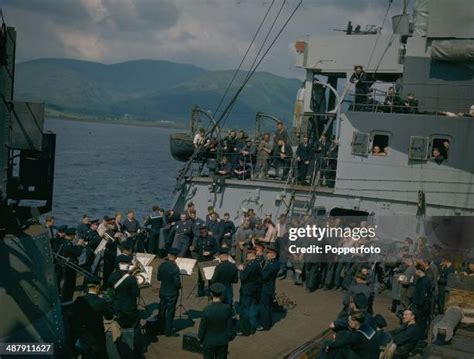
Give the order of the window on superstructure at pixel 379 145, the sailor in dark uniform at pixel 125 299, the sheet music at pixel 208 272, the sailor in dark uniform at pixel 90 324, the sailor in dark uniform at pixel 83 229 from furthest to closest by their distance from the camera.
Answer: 1. the window on superstructure at pixel 379 145
2. the sailor in dark uniform at pixel 83 229
3. the sheet music at pixel 208 272
4. the sailor in dark uniform at pixel 125 299
5. the sailor in dark uniform at pixel 90 324

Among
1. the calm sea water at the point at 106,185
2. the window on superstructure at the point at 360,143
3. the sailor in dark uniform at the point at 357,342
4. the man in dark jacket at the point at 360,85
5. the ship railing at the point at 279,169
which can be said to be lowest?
the calm sea water at the point at 106,185

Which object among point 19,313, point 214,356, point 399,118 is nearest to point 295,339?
point 214,356

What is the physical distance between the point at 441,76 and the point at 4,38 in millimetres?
14439

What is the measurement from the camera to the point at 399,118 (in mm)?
17656

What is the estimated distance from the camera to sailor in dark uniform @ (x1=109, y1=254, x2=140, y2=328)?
9.62 m

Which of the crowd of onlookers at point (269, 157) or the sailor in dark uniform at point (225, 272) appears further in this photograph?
the crowd of onlookers at point (269, 157)

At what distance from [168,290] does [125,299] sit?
5.13 ft

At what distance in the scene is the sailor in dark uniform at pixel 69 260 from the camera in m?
12.1

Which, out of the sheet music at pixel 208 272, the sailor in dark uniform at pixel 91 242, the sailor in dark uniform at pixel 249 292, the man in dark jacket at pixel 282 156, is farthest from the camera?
the man in dark jacket at pixel 282 156

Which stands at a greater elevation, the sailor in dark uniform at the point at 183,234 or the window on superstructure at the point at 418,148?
the window on superstructure at the point at 418,148

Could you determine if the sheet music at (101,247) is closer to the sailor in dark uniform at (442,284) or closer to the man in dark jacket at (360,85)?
the sailor in dark uniform at (442,284)

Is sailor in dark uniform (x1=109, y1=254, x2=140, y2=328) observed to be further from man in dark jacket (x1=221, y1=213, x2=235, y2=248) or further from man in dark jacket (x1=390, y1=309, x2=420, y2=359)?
man in dark jacket (x1=221, y1=213, x2=235, y2=248)

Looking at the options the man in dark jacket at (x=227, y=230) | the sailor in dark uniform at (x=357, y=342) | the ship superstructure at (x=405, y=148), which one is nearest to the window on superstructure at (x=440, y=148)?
the ship superstructure at (x=405, y=148)

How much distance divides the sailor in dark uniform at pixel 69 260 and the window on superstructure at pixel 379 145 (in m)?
8.61
